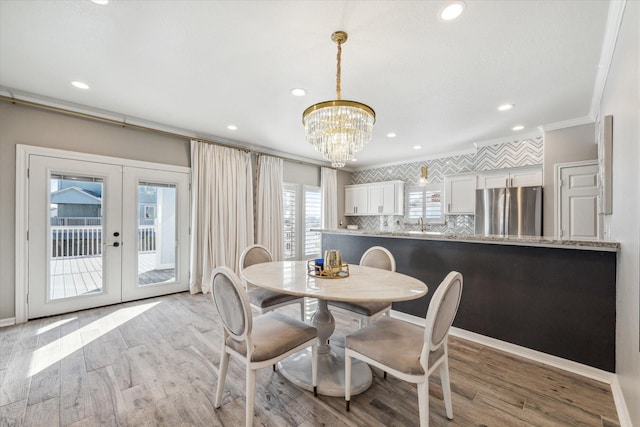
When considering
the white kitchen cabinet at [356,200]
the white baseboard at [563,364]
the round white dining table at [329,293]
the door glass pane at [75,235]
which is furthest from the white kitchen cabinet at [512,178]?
the door glass pane at [75,235]

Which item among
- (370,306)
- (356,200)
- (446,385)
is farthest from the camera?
(356,200)

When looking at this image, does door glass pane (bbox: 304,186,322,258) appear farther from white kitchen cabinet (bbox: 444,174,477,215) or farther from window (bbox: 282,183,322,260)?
white kitchen cabinet (bbox: 444,174,477,215)

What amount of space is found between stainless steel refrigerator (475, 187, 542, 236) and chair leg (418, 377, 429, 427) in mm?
3514

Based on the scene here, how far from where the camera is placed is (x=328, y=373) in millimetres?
2076

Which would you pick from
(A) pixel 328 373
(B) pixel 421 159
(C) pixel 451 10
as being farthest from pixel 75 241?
(B) pixel 421 159

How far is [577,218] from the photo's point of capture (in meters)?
3.53

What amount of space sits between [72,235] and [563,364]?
5376 mm

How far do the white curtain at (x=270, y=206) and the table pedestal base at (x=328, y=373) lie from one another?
123 inches

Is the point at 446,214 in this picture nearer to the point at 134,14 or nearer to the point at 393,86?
the point at 393,86

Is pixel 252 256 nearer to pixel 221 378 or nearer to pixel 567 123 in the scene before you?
pixel 221 378

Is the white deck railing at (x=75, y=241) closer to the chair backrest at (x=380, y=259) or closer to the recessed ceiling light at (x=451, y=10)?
the chair backrest at (x=380, y=259)

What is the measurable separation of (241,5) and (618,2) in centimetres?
239

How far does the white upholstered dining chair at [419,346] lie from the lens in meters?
1.43

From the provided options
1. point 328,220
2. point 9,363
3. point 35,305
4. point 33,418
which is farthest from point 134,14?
point 328,220
